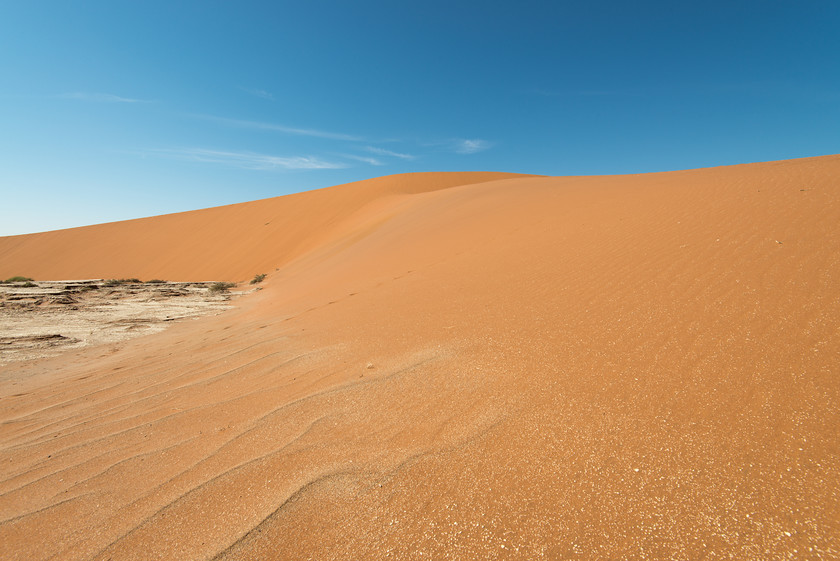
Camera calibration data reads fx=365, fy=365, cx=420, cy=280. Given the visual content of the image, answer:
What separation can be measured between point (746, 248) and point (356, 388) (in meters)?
3.99

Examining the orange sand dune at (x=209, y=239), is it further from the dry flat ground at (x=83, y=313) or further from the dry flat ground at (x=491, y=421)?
the dry flat ground at (x=491, y=421)

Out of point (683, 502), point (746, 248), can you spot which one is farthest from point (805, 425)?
point (746, 248)

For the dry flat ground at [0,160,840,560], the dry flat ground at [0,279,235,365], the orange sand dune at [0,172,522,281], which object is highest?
the orange sand dune at [0,172,522,281]

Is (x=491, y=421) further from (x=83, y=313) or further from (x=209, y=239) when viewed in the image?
(x=209, y=239)

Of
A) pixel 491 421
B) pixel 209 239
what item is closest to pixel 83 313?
pixel 491 421

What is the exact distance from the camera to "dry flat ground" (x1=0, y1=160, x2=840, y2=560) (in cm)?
134

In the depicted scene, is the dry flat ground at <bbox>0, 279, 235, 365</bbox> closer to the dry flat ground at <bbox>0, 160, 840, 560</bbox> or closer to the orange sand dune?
the dry flat ground at <bbox>0, 160, 840, 560</bbox>

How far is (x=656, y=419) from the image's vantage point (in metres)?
1.78

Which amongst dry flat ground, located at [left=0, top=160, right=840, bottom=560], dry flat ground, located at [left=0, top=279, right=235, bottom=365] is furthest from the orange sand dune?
dry flat ground, located at [left=0, top=160, right=840, bottom=560]

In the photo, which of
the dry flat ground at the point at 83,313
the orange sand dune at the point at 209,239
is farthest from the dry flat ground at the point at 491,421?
the orange sand dune at the point at 209,239

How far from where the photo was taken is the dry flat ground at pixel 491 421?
4.39ft

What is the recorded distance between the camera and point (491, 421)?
195 centimetres

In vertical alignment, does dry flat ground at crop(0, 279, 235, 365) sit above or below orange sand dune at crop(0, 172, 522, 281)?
below

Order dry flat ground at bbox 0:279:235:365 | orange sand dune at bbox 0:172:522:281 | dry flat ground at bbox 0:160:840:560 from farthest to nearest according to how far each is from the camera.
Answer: orange sand dune at bbox 0:172:522:281 → dry flat ground at bbox 0:279:235:365 → dry flat ground at bbox 0:160:840:560
